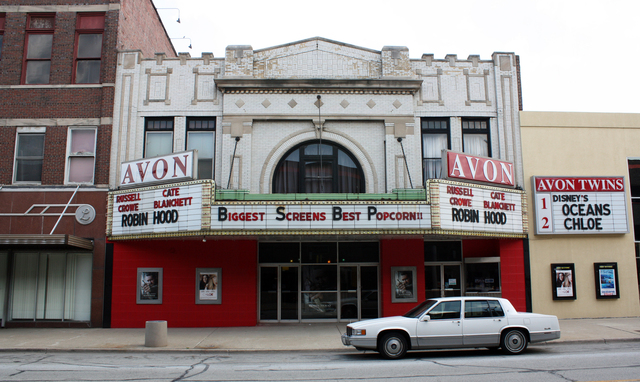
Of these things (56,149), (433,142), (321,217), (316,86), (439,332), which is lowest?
(439,332)

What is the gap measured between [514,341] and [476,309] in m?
1.17

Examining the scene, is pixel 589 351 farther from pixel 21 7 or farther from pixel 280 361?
pixel 21 7

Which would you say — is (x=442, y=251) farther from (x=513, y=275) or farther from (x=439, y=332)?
(x=439, y=332)

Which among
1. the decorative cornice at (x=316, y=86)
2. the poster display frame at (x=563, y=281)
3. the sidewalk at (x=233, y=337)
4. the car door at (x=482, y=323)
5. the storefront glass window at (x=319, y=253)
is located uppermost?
the decorative cornice at (x=316, y=86)

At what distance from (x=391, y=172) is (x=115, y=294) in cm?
1052

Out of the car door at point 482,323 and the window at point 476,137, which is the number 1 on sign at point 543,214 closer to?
the window at point 476,137

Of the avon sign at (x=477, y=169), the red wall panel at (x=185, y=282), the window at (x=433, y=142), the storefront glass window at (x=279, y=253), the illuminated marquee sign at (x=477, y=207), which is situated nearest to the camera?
the illuminated marquee sign at (x=477, y=207)

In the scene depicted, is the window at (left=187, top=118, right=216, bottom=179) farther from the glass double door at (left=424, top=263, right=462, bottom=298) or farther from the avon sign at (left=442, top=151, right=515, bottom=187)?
the glass double door at (left=424, top=263, right=462, bottom=298)

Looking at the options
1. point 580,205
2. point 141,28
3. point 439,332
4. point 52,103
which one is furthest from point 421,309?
point 141,28

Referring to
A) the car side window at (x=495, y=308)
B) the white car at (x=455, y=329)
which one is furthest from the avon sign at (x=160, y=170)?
the car side window at (x=495, y=308)

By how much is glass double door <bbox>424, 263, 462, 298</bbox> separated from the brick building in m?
11.6

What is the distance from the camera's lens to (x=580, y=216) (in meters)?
18.7

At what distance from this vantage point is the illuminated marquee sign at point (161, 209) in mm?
15656

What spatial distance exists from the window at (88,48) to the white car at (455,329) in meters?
14.0
